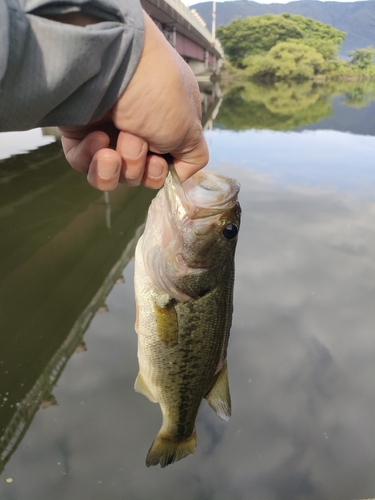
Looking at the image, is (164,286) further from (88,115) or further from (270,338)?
(270,338)

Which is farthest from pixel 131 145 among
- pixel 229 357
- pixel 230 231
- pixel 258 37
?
pixel 258 37

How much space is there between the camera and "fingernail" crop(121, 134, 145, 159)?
1.58 meters

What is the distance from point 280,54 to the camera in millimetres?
53469

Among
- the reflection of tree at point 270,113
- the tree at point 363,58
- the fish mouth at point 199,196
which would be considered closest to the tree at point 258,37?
the tree at point 363,58

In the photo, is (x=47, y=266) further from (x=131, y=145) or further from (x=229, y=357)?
(x=131, y=145)

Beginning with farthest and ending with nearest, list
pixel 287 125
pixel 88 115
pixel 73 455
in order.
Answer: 1. pixel 287 125
2. pixel 73 455
3. pixel 88 115

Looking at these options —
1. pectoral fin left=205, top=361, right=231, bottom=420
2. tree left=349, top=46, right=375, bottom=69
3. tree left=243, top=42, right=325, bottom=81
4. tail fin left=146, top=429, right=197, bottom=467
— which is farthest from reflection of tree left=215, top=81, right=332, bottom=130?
tree left=349, top=46, right=375, bottom=69

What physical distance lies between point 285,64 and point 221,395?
184ft

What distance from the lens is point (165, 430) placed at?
2.22 metres

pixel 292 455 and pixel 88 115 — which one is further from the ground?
pixel 88 115

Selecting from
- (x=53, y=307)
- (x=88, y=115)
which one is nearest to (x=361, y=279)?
(x=53, y=307)

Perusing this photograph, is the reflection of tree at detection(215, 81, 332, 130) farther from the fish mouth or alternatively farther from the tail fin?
the tail fin

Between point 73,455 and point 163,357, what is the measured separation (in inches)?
78.0

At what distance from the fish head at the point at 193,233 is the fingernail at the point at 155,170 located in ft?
0.15
